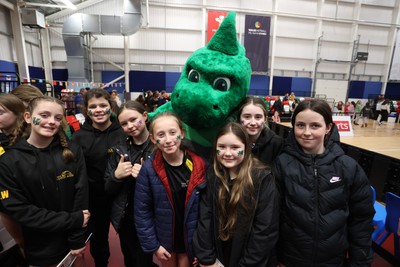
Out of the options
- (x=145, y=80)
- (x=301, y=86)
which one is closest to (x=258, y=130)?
(x=145, y=80)

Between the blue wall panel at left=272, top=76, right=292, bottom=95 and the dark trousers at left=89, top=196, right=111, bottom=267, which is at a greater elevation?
the blue wall panel at left=272, top=76, right=292, bottom=95

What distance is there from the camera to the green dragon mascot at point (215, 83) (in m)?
1.44

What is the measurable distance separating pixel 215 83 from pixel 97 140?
2.96 feet

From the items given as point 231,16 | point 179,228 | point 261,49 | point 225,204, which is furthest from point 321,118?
point 261,49

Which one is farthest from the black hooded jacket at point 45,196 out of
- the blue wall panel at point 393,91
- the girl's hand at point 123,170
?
the blue wall panel at point 393,91

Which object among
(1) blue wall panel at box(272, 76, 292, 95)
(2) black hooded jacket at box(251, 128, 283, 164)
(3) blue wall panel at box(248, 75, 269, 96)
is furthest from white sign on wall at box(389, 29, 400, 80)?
(2) black hooded jacket at box(251, 128, 283, 164)

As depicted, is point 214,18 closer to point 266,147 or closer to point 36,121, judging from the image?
point 266,147

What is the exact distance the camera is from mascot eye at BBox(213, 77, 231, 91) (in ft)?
4.88

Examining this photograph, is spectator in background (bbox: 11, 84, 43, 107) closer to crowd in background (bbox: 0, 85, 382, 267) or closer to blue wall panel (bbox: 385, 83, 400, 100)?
crowd in background (bbox: 0, 85, 382, 267)

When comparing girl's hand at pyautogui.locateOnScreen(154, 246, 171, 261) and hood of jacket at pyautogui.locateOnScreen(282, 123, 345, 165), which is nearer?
hood of jacket at pyautogui.locateOnScreen(282, 123, 345, 165)

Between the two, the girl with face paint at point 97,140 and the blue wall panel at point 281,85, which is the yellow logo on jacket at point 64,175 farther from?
the blue wall panel at point 281,85

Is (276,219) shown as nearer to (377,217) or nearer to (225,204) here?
(225,204)

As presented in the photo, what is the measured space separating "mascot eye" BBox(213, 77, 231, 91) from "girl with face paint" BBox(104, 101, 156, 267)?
500 mm

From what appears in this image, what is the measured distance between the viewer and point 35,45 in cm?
1024
